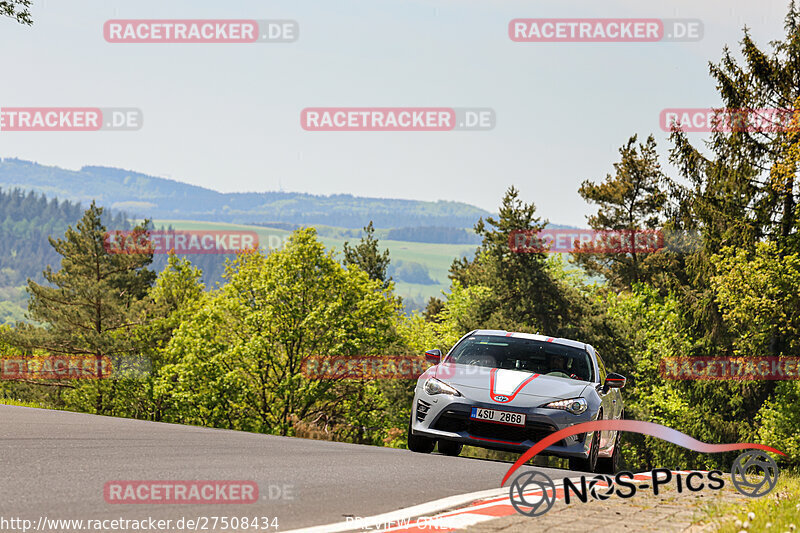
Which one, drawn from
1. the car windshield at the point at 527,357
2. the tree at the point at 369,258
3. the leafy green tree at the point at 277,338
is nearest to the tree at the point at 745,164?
the leafy green tree at the point at 277,338

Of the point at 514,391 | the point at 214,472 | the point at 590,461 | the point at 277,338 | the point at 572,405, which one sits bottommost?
the point at 277,338

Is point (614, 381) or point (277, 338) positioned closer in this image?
point (614, 381)

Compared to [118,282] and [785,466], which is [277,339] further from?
[118,282]

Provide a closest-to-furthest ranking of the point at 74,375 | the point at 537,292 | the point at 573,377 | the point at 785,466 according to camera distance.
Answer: the point at 573,377 → the point at 785,466 → the point at 537,292 → the point at 74,375

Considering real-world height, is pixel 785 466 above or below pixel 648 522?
below

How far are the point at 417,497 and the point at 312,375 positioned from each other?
36177 mm

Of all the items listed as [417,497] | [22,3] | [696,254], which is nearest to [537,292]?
[696,254]

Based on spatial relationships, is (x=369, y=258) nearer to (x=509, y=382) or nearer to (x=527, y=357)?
(x=527, y=357)

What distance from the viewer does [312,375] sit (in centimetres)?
4359

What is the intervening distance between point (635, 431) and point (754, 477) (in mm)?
2251

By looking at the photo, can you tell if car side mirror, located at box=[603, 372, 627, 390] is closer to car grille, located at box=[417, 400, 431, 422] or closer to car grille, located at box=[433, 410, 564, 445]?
car grille, located at box=[433, 410, 564, 445]

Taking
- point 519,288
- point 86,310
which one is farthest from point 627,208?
point 86,310

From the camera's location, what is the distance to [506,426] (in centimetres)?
1068

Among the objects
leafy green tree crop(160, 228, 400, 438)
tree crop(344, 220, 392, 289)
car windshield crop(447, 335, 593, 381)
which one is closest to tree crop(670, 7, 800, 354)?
leafy green tree crop(160, 228, 400, 438)
